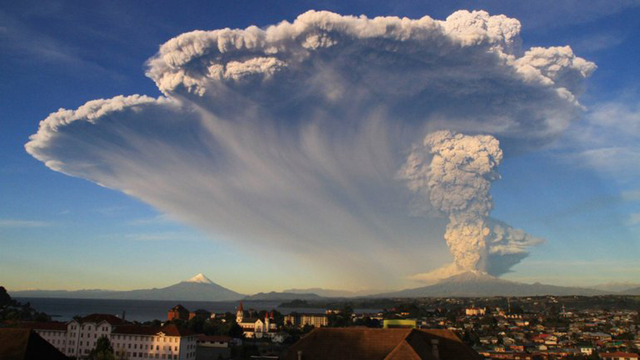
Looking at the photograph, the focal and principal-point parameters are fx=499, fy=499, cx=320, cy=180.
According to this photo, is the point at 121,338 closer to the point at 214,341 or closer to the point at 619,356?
the point at 214,341

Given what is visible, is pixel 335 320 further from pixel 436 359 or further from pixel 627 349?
pixel 436 359

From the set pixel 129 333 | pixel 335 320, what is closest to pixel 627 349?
pixel 335 320

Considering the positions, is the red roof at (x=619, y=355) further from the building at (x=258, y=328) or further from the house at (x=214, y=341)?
the building at (x=258, y=328)

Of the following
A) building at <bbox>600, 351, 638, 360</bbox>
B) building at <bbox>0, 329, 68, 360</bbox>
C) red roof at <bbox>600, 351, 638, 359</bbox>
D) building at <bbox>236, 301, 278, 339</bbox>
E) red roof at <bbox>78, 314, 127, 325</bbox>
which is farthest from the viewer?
building at <bbox>236, 301, 278, 339</bbox>

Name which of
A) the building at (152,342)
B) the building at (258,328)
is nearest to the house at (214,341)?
the building at (152,342)

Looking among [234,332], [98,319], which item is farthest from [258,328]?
[98,319]

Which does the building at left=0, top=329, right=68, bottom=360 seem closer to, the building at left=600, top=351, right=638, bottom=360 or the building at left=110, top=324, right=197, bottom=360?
the building at left=110, top=324, right=197, bottom=360

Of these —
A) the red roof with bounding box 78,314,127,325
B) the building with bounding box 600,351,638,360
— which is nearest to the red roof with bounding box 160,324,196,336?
the red roof with bounding box 78,314,127,325
